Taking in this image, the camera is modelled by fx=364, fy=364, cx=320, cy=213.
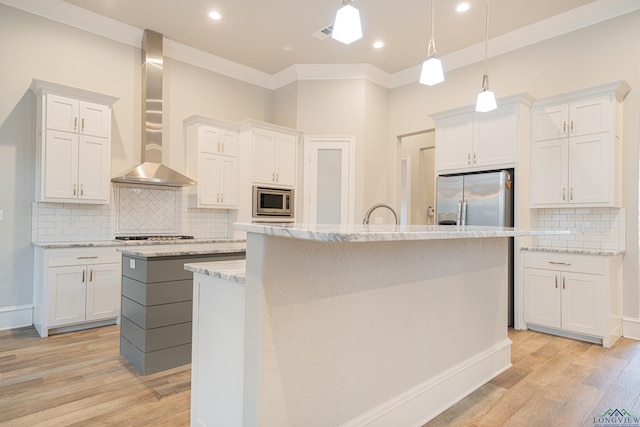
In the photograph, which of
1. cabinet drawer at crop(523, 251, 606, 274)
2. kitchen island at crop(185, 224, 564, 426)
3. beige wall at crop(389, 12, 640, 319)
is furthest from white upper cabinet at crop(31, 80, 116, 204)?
cabinet drawer at crop(523, 251, 606, 274)

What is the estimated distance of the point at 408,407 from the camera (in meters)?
Result: 1.93

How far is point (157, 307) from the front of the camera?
8.41ft

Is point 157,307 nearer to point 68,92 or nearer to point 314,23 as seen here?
point 68,92

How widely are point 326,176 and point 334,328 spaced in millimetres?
3948

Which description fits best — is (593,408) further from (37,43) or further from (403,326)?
(37,43)

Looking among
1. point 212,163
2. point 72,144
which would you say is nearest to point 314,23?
point 212,163

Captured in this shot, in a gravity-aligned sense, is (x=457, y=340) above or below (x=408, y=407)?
above

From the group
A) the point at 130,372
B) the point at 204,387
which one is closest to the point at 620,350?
the point at 204,387

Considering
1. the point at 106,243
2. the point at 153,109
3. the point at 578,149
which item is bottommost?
the point at 106,243

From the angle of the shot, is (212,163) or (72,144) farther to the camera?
(212,163)

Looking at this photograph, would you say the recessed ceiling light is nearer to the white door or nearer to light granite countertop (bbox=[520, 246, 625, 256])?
the white door

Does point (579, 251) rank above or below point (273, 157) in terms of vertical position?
below

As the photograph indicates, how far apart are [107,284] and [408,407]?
3.24 m

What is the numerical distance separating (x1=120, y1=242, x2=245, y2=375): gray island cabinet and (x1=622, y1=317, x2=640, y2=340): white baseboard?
3946 millimetres
